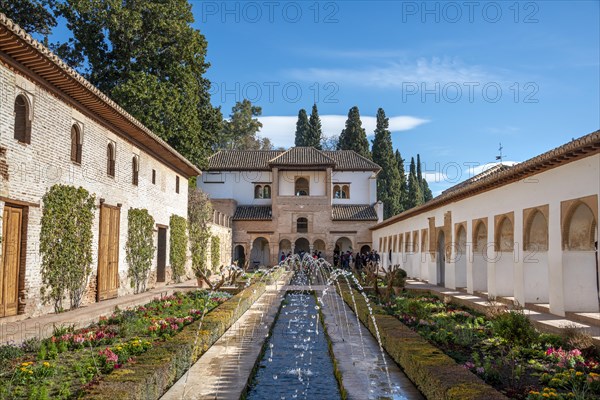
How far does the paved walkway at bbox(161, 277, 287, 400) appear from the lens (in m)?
6.43

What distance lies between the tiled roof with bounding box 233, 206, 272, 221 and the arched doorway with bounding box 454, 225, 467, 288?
2296 cm

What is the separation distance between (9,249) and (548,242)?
1082 centimetres

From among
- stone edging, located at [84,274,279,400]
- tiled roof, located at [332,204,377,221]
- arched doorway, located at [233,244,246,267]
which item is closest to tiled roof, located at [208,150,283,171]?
arched doorway, located at [233,244,246,267]

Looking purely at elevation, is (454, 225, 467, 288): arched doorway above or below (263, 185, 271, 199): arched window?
below

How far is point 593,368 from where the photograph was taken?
7.20 metres

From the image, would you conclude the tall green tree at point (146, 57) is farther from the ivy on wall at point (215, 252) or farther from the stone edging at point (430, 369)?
the stone edging at point (430, 369)

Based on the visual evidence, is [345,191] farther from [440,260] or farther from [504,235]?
[504,235]

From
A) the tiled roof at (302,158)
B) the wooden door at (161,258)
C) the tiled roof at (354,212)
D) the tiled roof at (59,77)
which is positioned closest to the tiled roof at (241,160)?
the tiled roof at (302,158)

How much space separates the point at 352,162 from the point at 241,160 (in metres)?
8.73

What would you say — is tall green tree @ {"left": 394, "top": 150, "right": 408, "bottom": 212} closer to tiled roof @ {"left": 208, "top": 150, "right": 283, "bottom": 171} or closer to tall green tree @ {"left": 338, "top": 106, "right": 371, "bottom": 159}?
tall green tree @ {"left": 338, "top": 106, "right": 371, "bottom": 159}

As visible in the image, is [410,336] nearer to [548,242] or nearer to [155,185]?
[548,242]

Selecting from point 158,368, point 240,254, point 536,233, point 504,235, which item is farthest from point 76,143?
point 240,254

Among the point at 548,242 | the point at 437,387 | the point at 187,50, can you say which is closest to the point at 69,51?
the point at 187,50

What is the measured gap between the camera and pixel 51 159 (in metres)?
11.6
